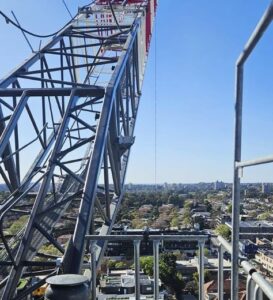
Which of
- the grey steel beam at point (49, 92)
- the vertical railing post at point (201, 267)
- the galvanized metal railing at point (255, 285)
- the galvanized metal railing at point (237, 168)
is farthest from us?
the grey steel beam at point (49, 92)

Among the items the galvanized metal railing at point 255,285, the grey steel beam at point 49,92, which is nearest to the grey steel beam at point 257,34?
the galvanized metal railing at point 255,285

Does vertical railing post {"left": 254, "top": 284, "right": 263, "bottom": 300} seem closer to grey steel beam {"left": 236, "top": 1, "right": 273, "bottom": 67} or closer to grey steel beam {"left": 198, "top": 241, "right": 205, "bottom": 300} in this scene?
grey steel beam {"left": 236, "top": 1, "right": 273, "bottom": 67}

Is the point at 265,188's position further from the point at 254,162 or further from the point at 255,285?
the point at 255,285

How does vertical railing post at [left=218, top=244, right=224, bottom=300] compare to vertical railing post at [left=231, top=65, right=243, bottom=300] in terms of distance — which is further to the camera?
vertical railing post at [left=218, top=244, right=224, bottom=300]

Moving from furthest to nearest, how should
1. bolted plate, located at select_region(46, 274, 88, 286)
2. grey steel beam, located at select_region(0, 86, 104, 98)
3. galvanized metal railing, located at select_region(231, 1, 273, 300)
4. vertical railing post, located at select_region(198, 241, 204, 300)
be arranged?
grey steel beam, located at select_region(0, 86, 104, 98) → vertical railing post, located at select_region(198, 241, 204, 300) → bolted plate, located at select_region(46, 274, 88, 286) → galvanized metal railing, located at select_region(231, 1, 273, 300)

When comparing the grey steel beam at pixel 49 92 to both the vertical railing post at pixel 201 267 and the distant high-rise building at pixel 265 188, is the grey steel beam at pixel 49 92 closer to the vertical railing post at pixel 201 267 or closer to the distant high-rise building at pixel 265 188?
the vertical railing post at pixel 201 267

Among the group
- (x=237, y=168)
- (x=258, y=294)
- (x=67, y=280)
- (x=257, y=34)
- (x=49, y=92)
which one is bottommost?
(x=67, y=280)

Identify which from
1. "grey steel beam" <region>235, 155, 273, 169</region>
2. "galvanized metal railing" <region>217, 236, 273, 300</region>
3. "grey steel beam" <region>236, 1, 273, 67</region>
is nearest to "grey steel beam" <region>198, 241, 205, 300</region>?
"galvanized metal railing" <region>217, 236, 273, 300</region>

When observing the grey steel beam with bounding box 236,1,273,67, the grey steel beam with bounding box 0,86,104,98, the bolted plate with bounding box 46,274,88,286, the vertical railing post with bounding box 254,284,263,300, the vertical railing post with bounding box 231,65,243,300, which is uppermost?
the grey steel beam with bounding box 0,86,104,98

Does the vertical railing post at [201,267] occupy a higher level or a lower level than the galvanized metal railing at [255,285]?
lower

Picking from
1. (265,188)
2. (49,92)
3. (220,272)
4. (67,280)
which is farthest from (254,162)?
(49,92)

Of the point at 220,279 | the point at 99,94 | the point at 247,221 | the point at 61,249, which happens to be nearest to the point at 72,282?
the point at 220,279

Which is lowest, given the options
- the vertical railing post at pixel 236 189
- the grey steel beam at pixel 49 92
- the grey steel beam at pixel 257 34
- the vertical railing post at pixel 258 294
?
the vertical railing post at pixel 258 294
